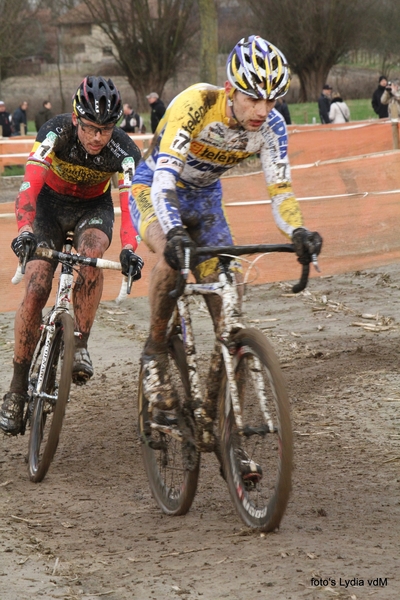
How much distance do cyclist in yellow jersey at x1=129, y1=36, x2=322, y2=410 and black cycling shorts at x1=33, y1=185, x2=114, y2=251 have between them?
2.39 ft

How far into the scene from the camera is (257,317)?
29.8ft

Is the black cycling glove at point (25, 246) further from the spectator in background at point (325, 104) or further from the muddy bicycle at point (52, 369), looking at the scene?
the spectator in background at point (325, 104)

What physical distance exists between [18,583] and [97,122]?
8.73 feet

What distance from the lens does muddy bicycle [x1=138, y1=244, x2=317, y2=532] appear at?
3.81 meters

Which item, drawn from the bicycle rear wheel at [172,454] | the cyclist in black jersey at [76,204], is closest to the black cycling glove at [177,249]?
the bicycle rear wheel at [172,454]

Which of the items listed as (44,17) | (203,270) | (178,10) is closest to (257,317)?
(203,270)

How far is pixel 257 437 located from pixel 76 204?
2.30 m

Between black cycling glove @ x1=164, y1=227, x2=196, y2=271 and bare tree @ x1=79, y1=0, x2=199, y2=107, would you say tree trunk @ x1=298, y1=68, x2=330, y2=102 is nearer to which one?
bare tree @ x1=79, y1=0, x2=199, y2=107

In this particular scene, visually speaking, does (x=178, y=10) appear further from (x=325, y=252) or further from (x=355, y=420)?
(x=355, y=420)

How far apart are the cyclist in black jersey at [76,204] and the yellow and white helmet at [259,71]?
3.70 ft

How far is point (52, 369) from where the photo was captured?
5.34 metres

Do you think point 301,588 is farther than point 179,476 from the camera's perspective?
No

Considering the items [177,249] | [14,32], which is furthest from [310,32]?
[177,249]

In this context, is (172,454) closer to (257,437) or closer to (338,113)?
(257,437)
